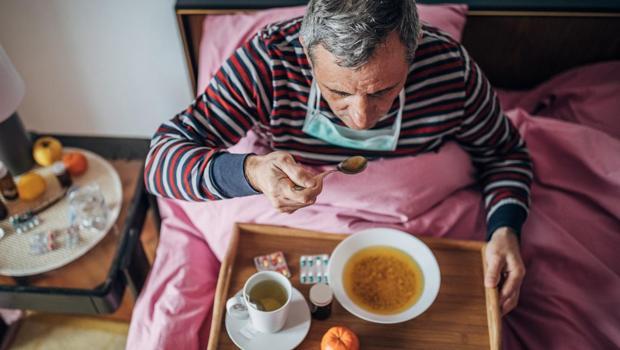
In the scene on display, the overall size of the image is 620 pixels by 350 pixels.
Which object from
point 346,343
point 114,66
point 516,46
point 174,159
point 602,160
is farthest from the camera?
point 114,66

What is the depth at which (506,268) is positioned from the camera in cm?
119

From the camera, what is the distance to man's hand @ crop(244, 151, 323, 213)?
911mm

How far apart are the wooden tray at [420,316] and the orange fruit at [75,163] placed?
0.74 meters

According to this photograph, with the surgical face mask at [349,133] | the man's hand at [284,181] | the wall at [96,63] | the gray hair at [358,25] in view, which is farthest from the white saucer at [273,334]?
the wall at [96,63]

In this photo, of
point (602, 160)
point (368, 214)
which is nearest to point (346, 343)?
point (368, 214)

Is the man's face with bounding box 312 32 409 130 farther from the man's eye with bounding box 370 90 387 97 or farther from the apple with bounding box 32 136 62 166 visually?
the apple with bounding box 32 136 62 166

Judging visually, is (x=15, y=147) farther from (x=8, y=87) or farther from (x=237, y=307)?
(x=237, y=307)

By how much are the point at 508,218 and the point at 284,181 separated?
65 cm

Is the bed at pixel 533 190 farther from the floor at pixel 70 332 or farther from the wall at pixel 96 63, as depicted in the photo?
the floor at pixel 70 332

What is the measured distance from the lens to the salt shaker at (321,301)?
1.03 meters

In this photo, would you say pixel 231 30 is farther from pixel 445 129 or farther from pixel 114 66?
pixel 445 129

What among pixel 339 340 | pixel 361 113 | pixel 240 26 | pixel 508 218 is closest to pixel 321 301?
pixel 339 340

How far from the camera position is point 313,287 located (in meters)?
1.06

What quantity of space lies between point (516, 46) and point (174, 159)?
117cm
